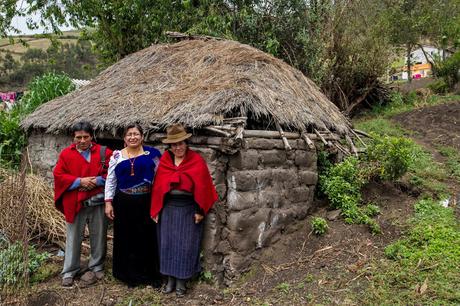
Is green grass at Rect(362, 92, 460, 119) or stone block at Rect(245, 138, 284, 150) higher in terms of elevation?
green grass at Rect(362, 92, 460, 119)

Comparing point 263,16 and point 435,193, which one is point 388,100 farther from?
point 435,193

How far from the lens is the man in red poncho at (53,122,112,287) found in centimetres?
435

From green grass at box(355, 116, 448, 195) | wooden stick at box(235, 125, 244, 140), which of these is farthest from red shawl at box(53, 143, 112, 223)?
green grass at box(355, 116, 448, 195)

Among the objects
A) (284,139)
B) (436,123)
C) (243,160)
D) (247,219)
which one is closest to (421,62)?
(436,123)

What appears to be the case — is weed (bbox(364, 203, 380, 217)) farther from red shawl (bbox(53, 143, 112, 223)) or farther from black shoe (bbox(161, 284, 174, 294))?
red shawl (bbox(53, 143, 112, 223))

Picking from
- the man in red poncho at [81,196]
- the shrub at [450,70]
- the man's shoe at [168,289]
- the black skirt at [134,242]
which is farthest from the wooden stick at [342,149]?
the shrub at [450,70]

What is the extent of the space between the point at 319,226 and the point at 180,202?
6.00ft

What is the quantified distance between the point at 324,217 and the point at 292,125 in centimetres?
131

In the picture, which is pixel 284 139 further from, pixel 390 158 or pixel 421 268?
pixel 421 268

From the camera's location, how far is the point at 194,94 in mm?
4934

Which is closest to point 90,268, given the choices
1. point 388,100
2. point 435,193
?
point 435,193

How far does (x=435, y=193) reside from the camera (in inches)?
243

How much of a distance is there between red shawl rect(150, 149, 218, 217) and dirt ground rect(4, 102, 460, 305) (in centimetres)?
91

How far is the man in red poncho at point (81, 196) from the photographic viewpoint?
435 cm
